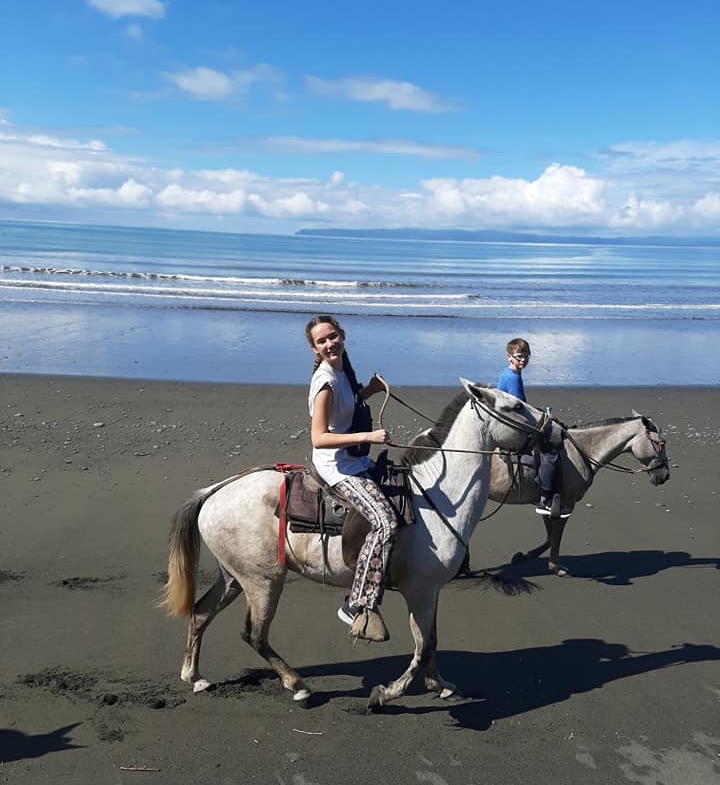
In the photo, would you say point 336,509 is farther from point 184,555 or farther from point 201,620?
point 201,620

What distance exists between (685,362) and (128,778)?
65.4ft

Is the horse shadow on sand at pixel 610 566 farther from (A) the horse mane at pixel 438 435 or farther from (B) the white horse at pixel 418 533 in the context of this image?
(A) the horse mane at pixel 438 435

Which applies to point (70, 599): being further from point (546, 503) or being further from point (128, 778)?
point (546, 503)

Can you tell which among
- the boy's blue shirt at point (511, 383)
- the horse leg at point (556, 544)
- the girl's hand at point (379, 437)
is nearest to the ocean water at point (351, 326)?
the boy's blue shirt at point (511, 383)

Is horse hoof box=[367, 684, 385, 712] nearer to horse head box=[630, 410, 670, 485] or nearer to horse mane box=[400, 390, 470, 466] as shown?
horse mane box=[400, 390, 470, 466]

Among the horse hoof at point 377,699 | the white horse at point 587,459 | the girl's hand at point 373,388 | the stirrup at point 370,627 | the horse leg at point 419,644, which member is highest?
the girl's hand at point 373,388

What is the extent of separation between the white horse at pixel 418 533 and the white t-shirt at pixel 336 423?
433mm

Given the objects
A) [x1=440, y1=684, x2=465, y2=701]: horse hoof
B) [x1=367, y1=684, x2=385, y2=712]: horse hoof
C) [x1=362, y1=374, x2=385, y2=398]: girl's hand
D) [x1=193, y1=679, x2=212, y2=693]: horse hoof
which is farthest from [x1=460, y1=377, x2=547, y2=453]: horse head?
[x1=193, y1=679, x2=212, y2=693]: horse hoof

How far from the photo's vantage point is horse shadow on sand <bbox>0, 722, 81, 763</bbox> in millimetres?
4520

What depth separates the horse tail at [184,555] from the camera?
213 inches

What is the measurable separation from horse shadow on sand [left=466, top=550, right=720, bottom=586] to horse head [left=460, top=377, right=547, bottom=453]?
2806mm

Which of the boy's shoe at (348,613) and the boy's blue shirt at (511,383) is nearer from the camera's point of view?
the boy's shoe at (348,613)

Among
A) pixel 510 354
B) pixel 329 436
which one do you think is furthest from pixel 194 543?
pixel 510 354

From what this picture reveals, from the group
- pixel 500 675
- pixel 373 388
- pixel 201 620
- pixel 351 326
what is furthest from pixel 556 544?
pixel 351 326
